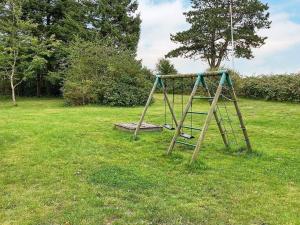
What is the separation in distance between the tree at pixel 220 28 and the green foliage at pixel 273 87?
787 centimetres

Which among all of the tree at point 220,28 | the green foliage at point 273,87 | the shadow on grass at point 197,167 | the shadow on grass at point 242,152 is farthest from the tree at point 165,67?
the shadow on grass at point 197,167

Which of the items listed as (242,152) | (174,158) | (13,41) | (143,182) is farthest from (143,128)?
(13,41)

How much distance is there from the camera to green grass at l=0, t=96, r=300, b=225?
4.15 meters

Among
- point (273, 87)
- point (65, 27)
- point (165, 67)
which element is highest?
point (65, 27)

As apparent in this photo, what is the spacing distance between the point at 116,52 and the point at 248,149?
1596 cm

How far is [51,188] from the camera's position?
203 inches

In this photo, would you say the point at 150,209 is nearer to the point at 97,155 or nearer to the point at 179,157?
the point at 179,157

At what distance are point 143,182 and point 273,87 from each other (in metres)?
17.2

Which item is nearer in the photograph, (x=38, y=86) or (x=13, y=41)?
(x=13, y=41)

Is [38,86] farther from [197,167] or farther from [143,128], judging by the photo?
[197,167]

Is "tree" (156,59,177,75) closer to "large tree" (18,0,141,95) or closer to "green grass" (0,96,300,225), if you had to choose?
"large tree" (18,0,141,95)

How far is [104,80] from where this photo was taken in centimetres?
2059

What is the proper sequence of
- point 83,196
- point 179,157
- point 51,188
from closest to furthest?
point 83,196, point 51,188, point 179,157

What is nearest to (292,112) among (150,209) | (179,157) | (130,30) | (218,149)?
(218,149)
